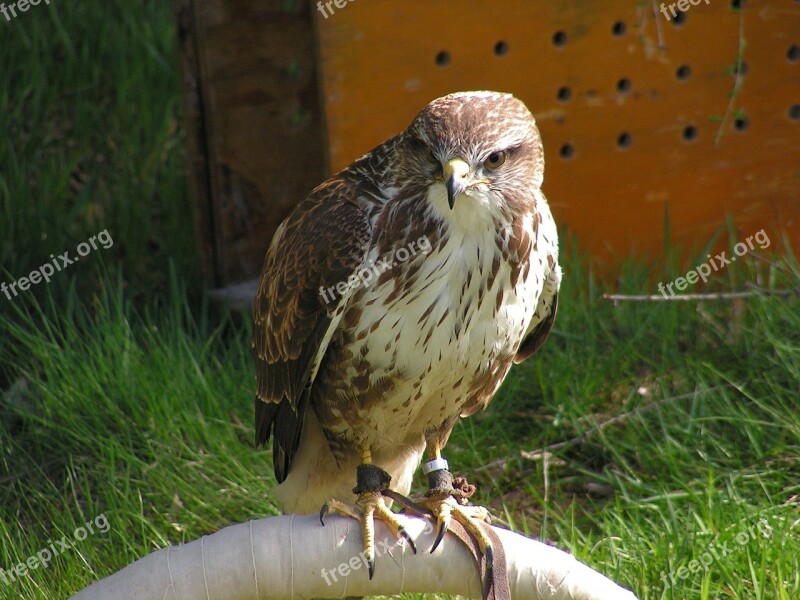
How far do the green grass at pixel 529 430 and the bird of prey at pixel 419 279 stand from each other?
0.76 m

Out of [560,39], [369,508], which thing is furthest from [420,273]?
[560,39]

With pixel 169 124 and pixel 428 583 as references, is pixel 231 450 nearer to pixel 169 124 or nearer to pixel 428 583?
pixel 428 583

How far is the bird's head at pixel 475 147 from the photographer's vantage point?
8.81 ft

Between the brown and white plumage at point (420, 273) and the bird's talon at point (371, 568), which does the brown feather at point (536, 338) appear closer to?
the brown and white plumage at point (420, 273)

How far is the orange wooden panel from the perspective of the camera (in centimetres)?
463

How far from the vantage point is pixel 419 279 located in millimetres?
2814

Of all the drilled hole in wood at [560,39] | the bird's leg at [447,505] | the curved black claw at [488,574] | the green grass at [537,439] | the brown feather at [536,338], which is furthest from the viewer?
the drilled hole in wood at [560,39]

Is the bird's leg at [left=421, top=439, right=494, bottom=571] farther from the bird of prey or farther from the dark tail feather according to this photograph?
the dark tail feather

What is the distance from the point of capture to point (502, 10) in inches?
186

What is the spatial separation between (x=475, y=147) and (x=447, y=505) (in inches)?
35.9

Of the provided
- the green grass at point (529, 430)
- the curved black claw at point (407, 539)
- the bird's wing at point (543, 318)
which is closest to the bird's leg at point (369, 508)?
the curved black claw at point (407, 539)

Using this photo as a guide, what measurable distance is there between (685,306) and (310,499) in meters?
1.87

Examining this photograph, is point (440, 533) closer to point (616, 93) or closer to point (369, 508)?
point (369, 508)

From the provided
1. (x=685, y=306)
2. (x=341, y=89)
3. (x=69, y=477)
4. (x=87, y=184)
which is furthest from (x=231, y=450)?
(x=87, y=184)
